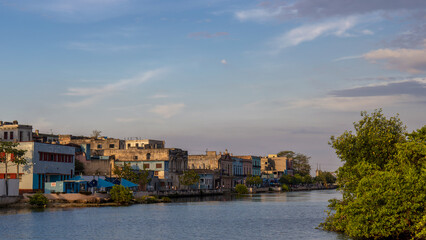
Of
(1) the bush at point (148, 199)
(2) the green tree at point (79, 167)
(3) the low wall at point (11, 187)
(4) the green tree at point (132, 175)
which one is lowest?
(1) the bush at point (148, 199)

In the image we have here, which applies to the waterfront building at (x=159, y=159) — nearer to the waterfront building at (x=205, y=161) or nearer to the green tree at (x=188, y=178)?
the green tree at (x=188, y=178)

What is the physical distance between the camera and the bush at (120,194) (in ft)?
293

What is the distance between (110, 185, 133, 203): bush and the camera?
89.2 m

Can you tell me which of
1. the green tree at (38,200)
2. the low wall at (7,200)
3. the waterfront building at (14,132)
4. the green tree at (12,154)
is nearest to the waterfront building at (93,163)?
the waterfront building at (14,132)

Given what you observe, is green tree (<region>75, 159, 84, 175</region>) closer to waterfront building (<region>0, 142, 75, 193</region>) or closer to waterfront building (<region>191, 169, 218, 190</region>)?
waterfront building (<region>0, 142, 75, 193</region>)

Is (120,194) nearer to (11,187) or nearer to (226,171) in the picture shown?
(11,187)

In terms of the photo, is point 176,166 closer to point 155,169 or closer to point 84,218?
point 155,169

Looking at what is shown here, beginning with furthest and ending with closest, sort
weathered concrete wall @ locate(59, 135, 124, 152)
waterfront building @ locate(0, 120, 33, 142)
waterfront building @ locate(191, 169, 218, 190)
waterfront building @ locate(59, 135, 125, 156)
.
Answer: waterfront building @ locate(191, 169, 218, 190), weathered concrete wall @ locate(59, 135, 124, 152), waterfront building @ locate(59, 135, 125, 156), waterfront building @ locate(0, 120, 33, 142)

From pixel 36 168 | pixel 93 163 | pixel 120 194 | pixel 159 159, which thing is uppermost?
pixel 159 159

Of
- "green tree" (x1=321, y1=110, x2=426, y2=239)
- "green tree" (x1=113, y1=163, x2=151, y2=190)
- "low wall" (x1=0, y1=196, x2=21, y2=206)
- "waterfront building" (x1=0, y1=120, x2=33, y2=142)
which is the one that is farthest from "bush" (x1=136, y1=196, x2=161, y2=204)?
"green tree" (x1=321, y1=110, x2=426, y2=239)

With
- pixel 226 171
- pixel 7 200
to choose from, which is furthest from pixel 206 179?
pixel 7 200

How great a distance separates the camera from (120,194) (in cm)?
8925

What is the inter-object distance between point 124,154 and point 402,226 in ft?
348

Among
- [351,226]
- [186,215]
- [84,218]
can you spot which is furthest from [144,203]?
[351,226]
